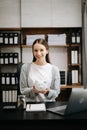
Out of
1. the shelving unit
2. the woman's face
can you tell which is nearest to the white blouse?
the woman's face

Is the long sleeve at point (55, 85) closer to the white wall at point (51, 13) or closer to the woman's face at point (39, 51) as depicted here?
the woman's face at point (39, 51)

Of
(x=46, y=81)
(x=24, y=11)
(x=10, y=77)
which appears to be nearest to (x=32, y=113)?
(x=46, y=81)

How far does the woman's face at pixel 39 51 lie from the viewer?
2467 mm

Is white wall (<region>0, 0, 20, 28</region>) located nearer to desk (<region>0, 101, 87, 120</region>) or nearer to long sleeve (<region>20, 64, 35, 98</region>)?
long sleeve (<region>20, 64, 35, 98</region>)

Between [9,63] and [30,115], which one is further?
[9,63]

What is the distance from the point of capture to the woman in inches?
93.6

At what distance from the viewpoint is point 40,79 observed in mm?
2479

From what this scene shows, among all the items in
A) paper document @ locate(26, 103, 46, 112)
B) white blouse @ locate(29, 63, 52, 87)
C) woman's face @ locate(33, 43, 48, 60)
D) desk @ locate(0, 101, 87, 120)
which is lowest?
desk @ locate(0, 101, 87, 120)

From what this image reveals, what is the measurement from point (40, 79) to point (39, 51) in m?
0.29

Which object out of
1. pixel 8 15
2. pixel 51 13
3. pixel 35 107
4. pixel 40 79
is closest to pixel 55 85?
pixel 40 79

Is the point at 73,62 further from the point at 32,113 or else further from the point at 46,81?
the point at 32,113

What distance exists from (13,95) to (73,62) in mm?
1317

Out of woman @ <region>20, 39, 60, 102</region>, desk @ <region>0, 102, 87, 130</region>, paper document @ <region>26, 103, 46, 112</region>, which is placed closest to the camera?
desk @ <region>0, 102, 87, 130</region>

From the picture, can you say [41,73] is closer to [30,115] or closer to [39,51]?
[39,51]
